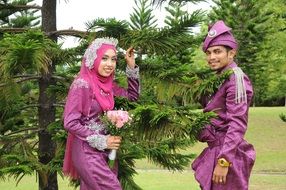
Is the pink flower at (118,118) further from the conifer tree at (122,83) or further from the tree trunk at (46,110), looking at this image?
the tree trunk at (46,110)

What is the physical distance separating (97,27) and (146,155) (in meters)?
0.99

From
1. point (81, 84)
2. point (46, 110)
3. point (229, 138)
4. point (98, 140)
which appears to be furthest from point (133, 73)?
point (46, 110)

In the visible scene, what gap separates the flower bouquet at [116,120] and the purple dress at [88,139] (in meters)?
0.07

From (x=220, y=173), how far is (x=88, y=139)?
2.65 feet

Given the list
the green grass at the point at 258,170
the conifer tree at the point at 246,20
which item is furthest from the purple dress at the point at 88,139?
the conifer tree at the point at 246,20

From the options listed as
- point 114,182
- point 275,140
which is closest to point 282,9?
point 275,140

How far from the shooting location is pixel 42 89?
14.8 feet

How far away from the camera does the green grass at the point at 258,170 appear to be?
9516 mm

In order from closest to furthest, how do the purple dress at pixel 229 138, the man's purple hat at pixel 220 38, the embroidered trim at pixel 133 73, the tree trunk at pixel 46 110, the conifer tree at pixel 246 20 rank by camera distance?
1. the purple dress at pixel 229 138
2. the man's purple hat at pixel 220 38
3. the embroidered trim at pixel 133 73
4. the tree trunk at pixel 46 110
5. the conifer tree at pixel 246 20

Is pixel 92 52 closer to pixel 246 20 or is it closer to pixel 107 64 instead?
pixel 107 64

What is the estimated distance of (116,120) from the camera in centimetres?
317

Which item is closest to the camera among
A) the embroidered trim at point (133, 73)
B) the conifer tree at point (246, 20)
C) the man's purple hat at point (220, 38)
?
the man's purple hat at point (220, 38)

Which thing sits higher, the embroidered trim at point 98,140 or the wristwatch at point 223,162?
the embroidered trim at point 98,140

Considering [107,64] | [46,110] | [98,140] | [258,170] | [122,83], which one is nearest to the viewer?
[98,140]
